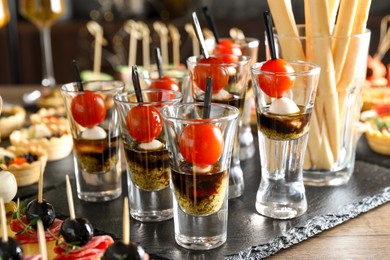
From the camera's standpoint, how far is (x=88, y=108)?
5.61 feet

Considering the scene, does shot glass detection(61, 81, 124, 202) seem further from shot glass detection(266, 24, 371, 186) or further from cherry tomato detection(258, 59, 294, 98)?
shot glass detection(266, 24, 371, 186)

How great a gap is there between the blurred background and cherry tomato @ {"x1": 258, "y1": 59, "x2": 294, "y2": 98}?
308 centimetres

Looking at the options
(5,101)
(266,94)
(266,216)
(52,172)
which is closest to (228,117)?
(266,94)

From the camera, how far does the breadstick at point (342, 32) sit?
1.75 metres

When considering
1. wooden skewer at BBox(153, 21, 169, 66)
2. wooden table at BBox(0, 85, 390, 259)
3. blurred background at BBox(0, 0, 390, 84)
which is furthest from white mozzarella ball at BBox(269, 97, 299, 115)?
blurred background at BBox(0, 0, 390, 84)

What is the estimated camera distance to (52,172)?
80.9 inches

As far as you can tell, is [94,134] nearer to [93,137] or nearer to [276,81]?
[93,137]

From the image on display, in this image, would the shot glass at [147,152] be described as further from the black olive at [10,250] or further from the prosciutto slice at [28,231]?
the black olive at [10,250]

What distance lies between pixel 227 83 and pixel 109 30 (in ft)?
10.5

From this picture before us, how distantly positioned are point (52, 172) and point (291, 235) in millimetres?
816

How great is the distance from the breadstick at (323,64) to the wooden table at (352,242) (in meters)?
0.25

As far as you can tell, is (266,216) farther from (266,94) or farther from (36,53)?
(36,53)

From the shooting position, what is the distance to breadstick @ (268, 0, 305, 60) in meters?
1.78

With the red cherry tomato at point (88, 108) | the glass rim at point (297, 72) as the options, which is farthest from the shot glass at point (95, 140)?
the glass rim at point (297, 72)
